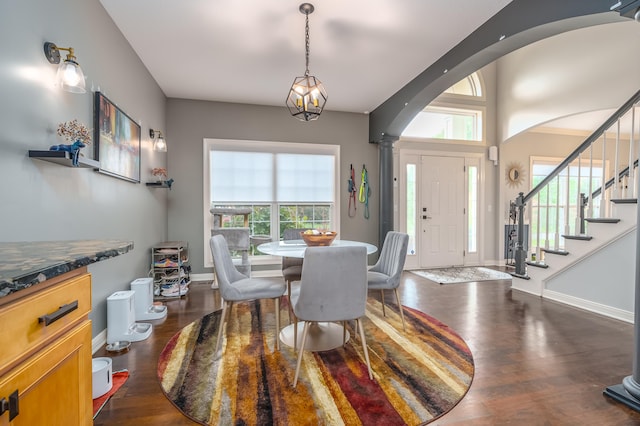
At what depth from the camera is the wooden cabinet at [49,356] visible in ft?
2.24

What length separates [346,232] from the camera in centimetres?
509

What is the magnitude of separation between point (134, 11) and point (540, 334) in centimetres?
435

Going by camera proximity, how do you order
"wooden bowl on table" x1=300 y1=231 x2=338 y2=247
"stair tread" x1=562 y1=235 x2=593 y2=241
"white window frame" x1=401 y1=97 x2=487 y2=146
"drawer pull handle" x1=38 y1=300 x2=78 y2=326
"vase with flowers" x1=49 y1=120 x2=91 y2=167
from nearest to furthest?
"drawer pull handle" x1=38 y1=300 x2=78 y2=326 → "vase with flowers" x1=49 y1=120 x2=91 y2=167 → "wooden bowl on table" x1=300 y1=231 x2=338 y2=247 → "stair tread" x1=562 y1=235 x2=593 y2=241 → "white window frame" x1=401 y1=97 x2=487 y2=146

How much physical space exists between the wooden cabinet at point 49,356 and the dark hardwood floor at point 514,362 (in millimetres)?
824

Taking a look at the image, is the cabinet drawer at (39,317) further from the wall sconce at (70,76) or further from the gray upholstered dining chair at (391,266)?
the gray upholstered dining chair at (391,266)

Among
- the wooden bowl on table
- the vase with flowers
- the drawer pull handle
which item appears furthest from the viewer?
the wooden bowl on table

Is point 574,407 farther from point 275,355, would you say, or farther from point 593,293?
point 593,293

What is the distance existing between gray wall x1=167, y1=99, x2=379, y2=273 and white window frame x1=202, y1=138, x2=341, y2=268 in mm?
61

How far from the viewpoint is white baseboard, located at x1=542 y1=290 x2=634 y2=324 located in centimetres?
298

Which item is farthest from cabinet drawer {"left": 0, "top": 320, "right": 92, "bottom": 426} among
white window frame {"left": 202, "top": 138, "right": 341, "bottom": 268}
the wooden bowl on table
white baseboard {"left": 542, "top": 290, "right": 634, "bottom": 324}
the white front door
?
the white front door

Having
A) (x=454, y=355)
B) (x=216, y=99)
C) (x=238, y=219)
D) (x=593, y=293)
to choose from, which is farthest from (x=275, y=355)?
(x=216, y=99)

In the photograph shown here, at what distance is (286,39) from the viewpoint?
295 cm

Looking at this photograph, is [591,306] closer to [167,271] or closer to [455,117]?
[455,117]

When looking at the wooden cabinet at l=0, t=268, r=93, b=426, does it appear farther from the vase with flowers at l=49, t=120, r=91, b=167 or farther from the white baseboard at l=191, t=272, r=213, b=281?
the white baseboard at l=191, t=272, r=213, b=281
